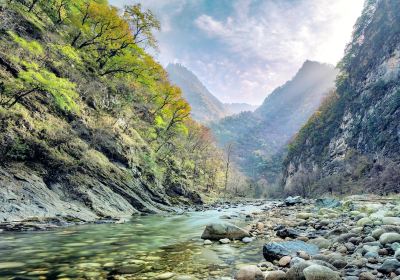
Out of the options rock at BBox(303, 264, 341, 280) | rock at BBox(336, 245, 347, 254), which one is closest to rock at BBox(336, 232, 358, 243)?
rock at BBox(336, 245, 347, 254)

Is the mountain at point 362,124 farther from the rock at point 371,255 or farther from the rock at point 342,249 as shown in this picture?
the rock at point 371,255

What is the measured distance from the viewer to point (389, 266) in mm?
5391

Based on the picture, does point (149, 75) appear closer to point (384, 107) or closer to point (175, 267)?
point (175, 267)

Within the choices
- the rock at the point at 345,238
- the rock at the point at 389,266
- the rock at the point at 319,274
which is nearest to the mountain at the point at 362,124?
the rock at the point at 345,238

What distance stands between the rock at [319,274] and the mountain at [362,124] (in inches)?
1250

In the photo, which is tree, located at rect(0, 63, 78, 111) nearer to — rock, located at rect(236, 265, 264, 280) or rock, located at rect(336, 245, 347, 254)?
rock, located at rect(236, 265, 264, 280)

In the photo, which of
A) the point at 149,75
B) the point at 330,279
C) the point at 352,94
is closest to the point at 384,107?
the point at 352,94

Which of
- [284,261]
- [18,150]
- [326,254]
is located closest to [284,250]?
[284,261]

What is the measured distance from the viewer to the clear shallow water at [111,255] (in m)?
6.13

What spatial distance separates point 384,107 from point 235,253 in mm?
56584

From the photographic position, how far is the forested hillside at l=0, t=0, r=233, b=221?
14828mm

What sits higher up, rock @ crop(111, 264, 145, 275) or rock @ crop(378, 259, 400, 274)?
rock @ crop(378, 259, 400, 274)

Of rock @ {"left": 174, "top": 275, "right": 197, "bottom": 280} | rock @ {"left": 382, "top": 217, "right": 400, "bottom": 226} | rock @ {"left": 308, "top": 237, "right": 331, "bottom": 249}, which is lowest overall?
rock @ {"left": 174, "top": 275, "right": 197, "bottom": 280}

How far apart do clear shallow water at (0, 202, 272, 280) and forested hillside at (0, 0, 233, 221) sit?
3608 millimetres
